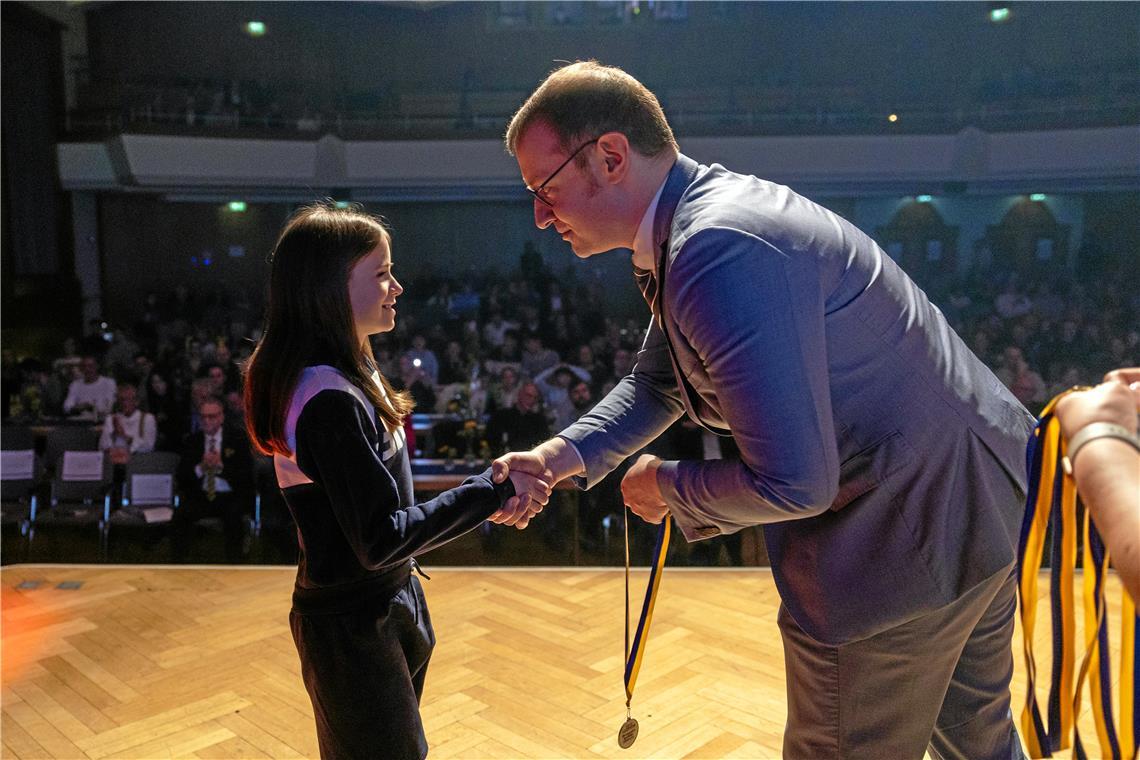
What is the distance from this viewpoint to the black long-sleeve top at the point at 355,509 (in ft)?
4.94

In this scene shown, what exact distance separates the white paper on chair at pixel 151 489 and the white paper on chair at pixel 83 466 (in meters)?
0.25

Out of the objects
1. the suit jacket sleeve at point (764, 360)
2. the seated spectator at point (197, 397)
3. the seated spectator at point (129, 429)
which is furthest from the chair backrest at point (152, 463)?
the suit jacket sleeve at point (764, 360)

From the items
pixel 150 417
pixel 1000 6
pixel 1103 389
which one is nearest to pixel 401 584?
pixel 1103 389

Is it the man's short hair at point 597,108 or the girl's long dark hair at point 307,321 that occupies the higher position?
the man's short hair at point 597,108

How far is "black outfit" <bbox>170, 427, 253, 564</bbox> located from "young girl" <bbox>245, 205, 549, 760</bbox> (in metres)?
3.70

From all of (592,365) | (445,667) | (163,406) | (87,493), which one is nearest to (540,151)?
(445,667)

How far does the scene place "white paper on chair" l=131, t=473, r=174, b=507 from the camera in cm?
556

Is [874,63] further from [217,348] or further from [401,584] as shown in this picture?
[401,584]

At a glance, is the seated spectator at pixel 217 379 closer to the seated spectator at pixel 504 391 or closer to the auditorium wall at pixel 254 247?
the seated spectator at pixel 504 391

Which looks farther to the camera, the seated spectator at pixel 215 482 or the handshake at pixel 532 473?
the seated spectator at pixel 215 482

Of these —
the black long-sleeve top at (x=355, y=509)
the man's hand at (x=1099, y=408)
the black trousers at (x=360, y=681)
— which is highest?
the man's hand at (x=1099, y=408)

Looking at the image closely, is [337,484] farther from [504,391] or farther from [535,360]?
Answer: [535,360]

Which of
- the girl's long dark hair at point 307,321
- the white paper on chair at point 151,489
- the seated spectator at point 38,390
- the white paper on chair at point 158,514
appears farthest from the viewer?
the seated spectator at point 38,390

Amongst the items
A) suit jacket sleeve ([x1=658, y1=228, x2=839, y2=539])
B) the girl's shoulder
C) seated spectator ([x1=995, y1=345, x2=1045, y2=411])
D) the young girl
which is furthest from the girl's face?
seated spectator ([x1=995, y1=345, x2=1045, y2=411])
